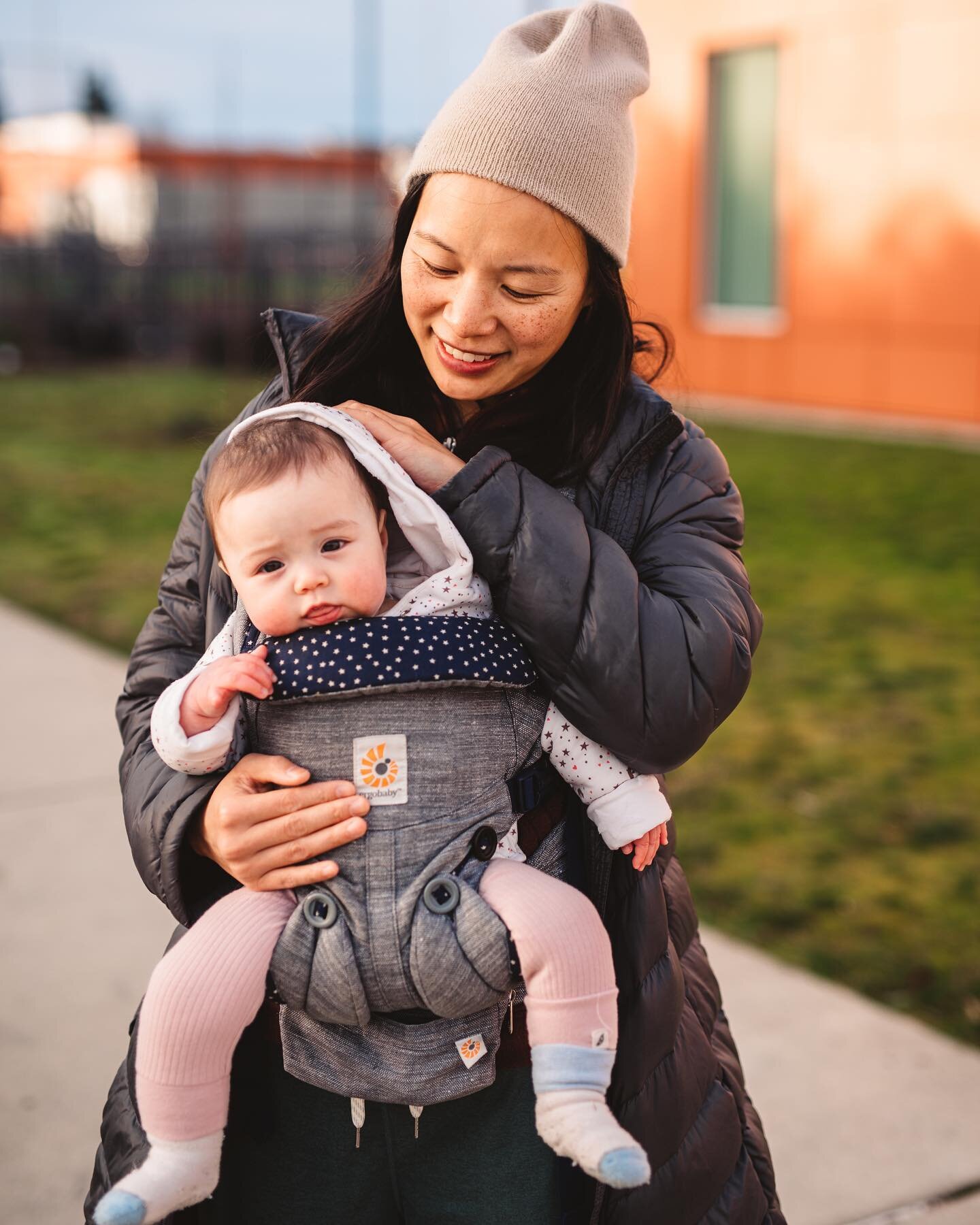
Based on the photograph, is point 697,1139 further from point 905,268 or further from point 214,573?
point 905,268

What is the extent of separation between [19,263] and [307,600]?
2173cm

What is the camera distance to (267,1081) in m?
1.93

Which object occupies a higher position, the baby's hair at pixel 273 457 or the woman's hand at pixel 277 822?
the baby's hair at pixel 273 457

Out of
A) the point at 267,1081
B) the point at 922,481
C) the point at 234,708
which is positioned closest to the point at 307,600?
the point at 234,708

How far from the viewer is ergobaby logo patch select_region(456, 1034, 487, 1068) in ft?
5.82

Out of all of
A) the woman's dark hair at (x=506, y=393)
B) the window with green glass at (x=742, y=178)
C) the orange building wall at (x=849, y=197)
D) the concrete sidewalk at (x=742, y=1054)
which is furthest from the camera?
the window with green glass at (x=742, y=178)

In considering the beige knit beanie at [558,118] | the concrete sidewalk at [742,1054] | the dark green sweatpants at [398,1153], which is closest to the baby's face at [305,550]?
the beige knit beanie at [558,118]

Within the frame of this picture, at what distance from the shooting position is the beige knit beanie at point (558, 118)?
185 cm

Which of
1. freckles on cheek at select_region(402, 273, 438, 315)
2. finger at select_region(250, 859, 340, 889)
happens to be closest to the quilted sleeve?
freckles on cheek at select_region(402, 273, 438, 315)

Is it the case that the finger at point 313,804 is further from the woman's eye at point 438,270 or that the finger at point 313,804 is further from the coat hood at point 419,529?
the woman's eye at point 438,270

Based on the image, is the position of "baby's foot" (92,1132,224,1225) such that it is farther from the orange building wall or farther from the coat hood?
the orange building wall

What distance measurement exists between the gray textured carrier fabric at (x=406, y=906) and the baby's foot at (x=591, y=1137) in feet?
0.43

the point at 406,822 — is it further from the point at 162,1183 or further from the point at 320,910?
the point at 162,1183

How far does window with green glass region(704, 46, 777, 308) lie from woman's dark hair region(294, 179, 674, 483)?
14639mm
